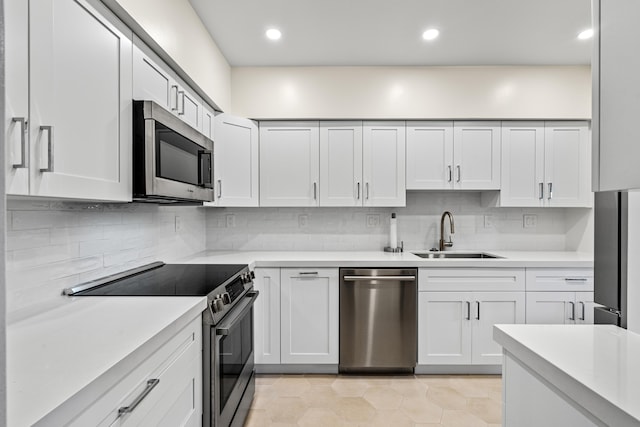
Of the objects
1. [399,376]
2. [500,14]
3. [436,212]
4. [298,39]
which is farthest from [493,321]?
[298,39]

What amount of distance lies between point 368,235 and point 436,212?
69 centimetres

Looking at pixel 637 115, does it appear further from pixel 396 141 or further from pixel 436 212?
pixel 436 212

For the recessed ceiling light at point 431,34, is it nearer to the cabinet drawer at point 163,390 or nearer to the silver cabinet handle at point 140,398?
the cabinet drawer at point 163,390

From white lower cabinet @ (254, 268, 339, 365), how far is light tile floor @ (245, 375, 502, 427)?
0.18m

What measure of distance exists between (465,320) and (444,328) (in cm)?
17

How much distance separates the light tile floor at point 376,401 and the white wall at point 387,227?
1.18 m

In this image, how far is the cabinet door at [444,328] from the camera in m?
2.83

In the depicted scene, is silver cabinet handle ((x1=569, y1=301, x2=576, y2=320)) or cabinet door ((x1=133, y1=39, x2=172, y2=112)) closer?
cabinet door ((x1=133, y1=39, x2=172, y2=112))

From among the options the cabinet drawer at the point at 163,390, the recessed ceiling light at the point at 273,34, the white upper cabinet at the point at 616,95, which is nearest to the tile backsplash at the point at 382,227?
the recessed ceiling light at the point at 273,34

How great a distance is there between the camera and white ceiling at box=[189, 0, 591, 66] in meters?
2.26

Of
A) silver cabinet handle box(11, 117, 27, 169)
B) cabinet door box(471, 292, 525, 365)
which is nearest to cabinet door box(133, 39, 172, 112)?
silver cabinet handle box(11, 117, 27, 169)

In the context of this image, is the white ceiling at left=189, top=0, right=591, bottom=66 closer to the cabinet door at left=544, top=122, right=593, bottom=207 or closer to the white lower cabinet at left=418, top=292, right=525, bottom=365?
the cabinet door at left=544, top=122, right=593, bottom=207

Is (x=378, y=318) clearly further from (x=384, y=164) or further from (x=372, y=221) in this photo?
(x=384, y=164)

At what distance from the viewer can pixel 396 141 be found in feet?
10.4
